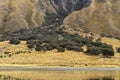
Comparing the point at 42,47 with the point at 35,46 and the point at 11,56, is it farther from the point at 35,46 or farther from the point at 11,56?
the point at 11,56

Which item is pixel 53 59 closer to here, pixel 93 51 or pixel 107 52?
pixel 93 51

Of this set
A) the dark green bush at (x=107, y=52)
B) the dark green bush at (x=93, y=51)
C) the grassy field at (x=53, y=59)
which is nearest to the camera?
the grassy field at (x=53, y=59)

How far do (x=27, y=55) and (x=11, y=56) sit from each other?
7140 mm

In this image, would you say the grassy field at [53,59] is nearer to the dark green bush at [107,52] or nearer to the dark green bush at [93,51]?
the dark green bush at [107,52]

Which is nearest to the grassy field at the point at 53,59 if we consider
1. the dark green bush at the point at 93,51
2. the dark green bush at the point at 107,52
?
the dark green bush at the point at 107,52

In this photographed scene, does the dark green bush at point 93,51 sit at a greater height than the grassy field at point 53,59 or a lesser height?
greater

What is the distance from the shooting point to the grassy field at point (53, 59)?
167500 mm

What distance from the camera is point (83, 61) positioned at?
176 metres

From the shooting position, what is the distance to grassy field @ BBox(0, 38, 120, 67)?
550ft

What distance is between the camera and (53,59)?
174 m

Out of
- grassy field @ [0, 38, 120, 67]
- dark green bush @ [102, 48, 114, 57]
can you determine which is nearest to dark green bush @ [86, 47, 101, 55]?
dark green bush @ [102, 48, 114, 57]

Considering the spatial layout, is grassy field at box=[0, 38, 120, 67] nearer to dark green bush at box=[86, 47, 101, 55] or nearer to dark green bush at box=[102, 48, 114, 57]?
dark green bush at box=[102, 48, 114, 57]

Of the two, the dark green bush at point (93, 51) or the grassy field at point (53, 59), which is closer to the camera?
the grassy field at point (53, 59)

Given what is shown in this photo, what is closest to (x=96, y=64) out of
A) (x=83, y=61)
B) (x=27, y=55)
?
(x=83, y=61)
